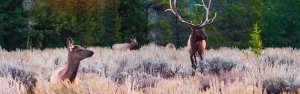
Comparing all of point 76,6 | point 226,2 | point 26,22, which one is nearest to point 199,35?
point 26,22

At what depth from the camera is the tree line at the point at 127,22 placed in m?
26.2

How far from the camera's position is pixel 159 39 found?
3606cm

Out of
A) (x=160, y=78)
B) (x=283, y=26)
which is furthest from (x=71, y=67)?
(x=283, y=26)

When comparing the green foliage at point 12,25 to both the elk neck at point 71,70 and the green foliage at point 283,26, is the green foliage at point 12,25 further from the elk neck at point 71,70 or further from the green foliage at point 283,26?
the elk neck at point 71,70

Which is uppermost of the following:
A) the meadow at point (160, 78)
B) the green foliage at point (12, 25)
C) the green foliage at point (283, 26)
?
the meadow at point (160, 78)

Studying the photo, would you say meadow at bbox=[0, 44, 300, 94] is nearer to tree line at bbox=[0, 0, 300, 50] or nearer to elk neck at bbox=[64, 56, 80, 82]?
elk neck at bbox=[64, 56, 80, 82]

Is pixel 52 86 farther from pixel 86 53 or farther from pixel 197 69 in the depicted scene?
pixel 197 69

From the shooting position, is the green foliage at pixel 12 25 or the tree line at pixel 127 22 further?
the tree line at pixel 127 22

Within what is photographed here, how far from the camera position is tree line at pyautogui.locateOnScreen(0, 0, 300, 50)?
26234 mm

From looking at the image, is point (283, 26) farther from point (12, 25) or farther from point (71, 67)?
point (71, 67)

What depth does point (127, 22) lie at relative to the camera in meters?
30.5

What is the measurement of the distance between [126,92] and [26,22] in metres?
19.8

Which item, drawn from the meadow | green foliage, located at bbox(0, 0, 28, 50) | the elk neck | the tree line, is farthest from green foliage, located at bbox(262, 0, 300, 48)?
the elk neck

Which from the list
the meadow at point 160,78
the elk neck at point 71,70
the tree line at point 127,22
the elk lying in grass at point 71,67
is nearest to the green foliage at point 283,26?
the tree line at point 127,22
